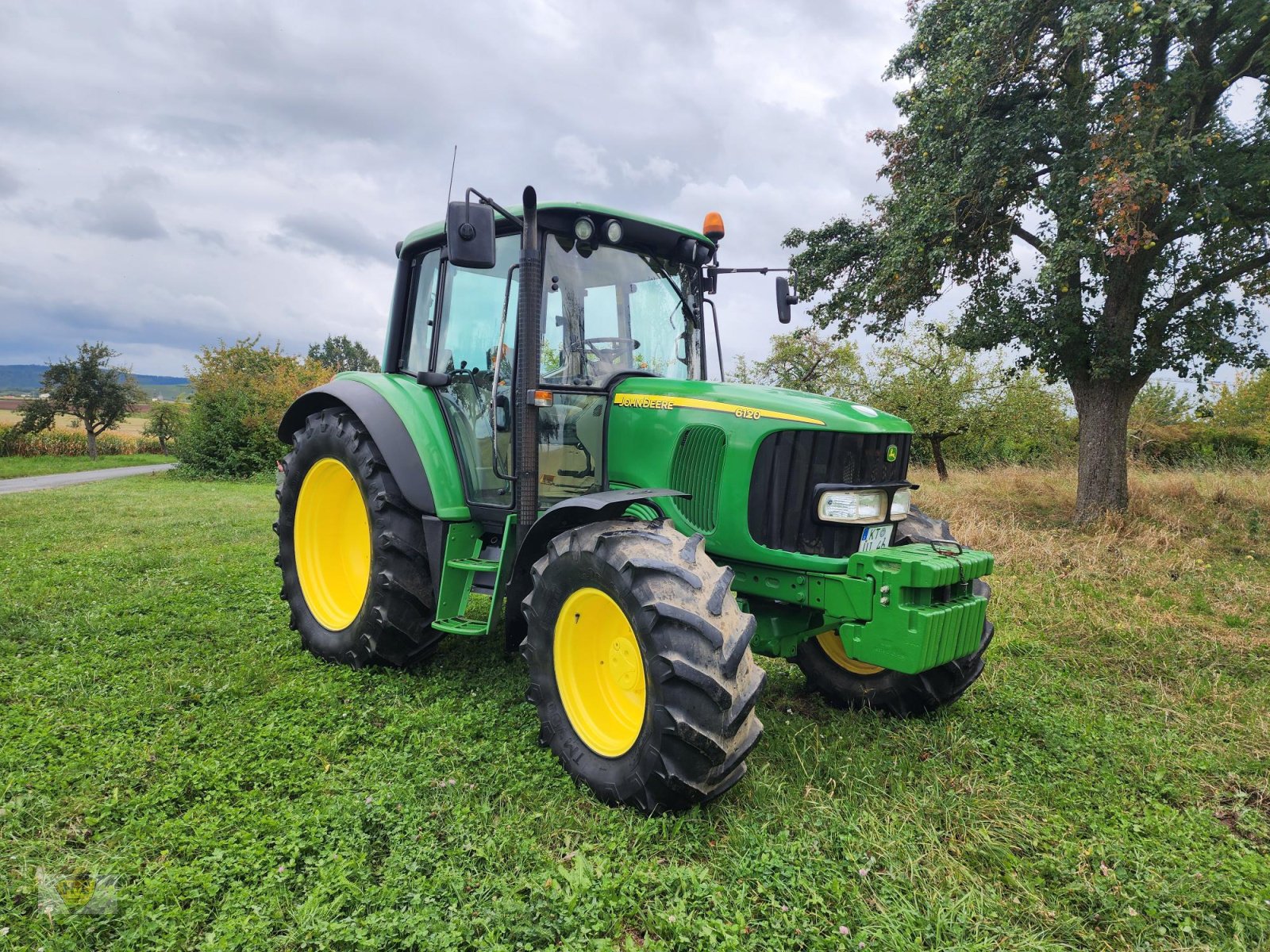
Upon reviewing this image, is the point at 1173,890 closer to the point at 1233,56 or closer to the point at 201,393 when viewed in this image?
the point at 1233,56

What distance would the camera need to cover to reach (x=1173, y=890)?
2.38 meters

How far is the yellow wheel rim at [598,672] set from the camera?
284cm

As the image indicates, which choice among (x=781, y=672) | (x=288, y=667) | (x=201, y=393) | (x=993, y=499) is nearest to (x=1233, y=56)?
(x=993, y=499)

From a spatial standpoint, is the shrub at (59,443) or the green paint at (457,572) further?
the shrub at (59,443)

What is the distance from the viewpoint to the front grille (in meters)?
3.08

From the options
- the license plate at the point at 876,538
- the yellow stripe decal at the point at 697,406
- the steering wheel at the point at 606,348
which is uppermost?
the steering wheel at the point at 606,348

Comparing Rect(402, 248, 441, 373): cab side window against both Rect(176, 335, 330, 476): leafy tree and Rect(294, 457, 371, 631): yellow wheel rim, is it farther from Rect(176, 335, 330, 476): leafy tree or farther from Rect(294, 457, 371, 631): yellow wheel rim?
Rect(176, 335, 330, 476): leafy tree

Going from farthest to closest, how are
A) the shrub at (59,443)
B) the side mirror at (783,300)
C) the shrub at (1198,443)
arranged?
1. the shrub at (59,443)
2. the shrub at (1198,443)
3. the side mirror at (783,300)

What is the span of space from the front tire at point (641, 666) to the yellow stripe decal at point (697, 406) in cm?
64

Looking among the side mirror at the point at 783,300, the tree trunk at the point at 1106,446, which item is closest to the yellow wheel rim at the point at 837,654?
the side mirror at the point at 783,300

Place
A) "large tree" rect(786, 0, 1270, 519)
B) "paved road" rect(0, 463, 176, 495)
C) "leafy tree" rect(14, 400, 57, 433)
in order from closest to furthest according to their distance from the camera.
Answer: "large tree" rect(786, 0, 1270, 519) < "paved road" rect(0, 463, 176, 495) < "leafy tree" rect(14, 400, 57, 433)

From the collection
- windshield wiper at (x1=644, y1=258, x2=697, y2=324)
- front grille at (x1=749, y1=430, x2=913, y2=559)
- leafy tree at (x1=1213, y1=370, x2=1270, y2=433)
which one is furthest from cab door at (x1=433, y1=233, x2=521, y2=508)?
leafy tree at (x1=1213, y1=370, x2=1270, y2=433)

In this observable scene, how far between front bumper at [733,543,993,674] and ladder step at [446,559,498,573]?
51.0 inches

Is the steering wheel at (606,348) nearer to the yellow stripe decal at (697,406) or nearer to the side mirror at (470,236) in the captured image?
the yellow stripe decal at (697,406)
